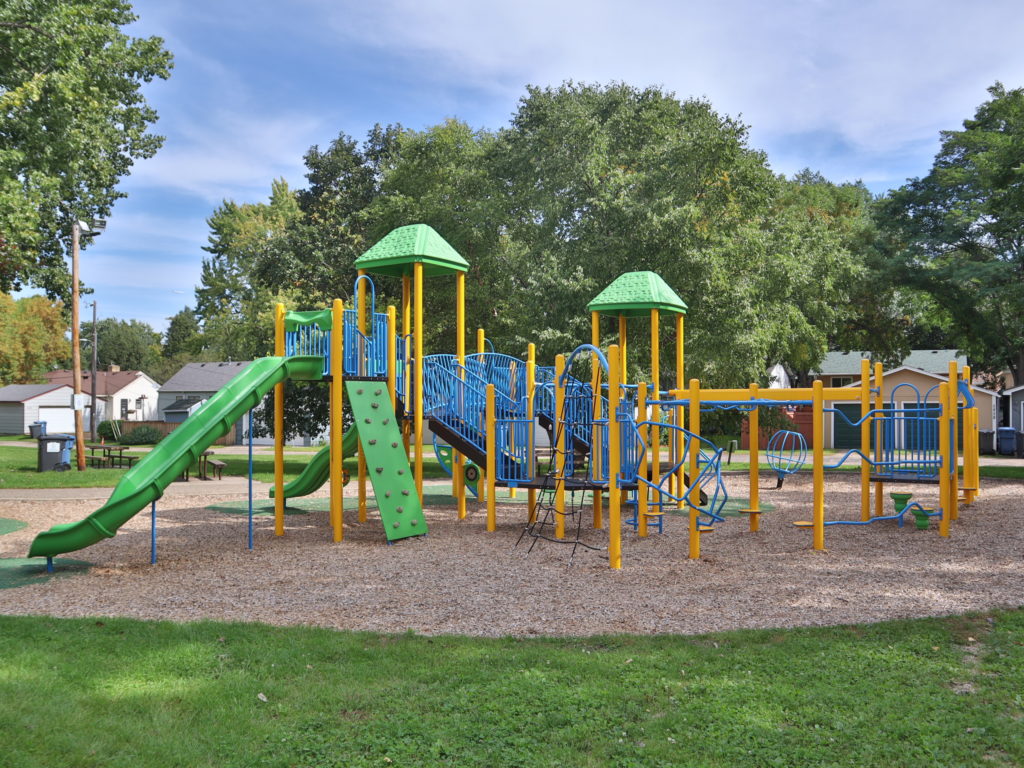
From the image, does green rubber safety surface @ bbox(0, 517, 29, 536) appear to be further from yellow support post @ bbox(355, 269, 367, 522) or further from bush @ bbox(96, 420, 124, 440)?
bush @ bbox(96, 420, 124, 440)

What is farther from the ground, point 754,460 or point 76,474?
point 754,460

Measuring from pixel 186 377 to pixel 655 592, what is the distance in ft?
183

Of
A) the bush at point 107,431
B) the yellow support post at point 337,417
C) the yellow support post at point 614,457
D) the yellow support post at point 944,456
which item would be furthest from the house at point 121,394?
the yellow support post at point 944,456

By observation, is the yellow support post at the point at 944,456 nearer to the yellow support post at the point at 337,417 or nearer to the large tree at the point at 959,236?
the yellow support post at the point at 337,417

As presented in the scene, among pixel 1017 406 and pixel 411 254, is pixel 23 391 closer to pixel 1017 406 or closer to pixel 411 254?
pixel 411 254

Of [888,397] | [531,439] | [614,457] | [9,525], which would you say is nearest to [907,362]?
[888,397]

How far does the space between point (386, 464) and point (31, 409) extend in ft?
183

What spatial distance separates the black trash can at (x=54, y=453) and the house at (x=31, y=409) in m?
36.8

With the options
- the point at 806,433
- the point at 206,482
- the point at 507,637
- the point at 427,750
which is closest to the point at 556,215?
the point at 206,482

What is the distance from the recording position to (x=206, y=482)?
20.6 meters

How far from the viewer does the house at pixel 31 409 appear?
186 ft

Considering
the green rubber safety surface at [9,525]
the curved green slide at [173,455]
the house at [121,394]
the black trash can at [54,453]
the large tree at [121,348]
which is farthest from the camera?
the large tree at [121,348]

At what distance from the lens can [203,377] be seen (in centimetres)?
5744

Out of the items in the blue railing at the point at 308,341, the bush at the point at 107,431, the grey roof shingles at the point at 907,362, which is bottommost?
the bush at the point at 107,431
